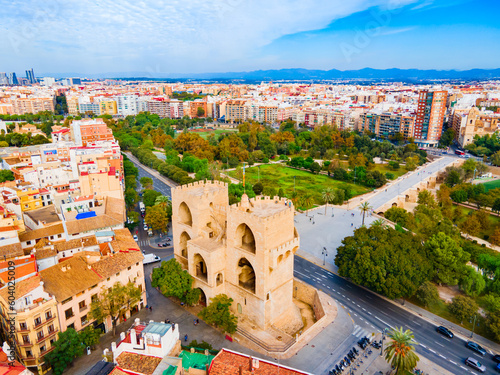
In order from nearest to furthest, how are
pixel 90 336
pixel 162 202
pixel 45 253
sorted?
pixel 90 336
pixel 45 253
pixel 162 202

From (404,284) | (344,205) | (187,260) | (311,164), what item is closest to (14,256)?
(187,260)

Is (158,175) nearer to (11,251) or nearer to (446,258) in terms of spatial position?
(11,251)

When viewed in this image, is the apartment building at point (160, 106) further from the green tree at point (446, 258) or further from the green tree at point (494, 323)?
the green tree at point (494, 323)

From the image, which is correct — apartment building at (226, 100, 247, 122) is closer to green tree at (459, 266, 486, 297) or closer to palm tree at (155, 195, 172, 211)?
palm tree at (155, 195, 172, 211)

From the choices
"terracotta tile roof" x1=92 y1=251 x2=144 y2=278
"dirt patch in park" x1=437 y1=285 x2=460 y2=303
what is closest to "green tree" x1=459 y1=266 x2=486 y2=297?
"dirt patch in park" x1=437 y1=285 x2=460 y2=303

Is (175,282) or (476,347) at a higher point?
(175,282)

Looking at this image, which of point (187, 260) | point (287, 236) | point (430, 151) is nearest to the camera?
point (287, 236)

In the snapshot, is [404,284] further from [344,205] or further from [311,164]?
[311,164]

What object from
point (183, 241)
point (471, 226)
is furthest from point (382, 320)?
point (471, 226)
